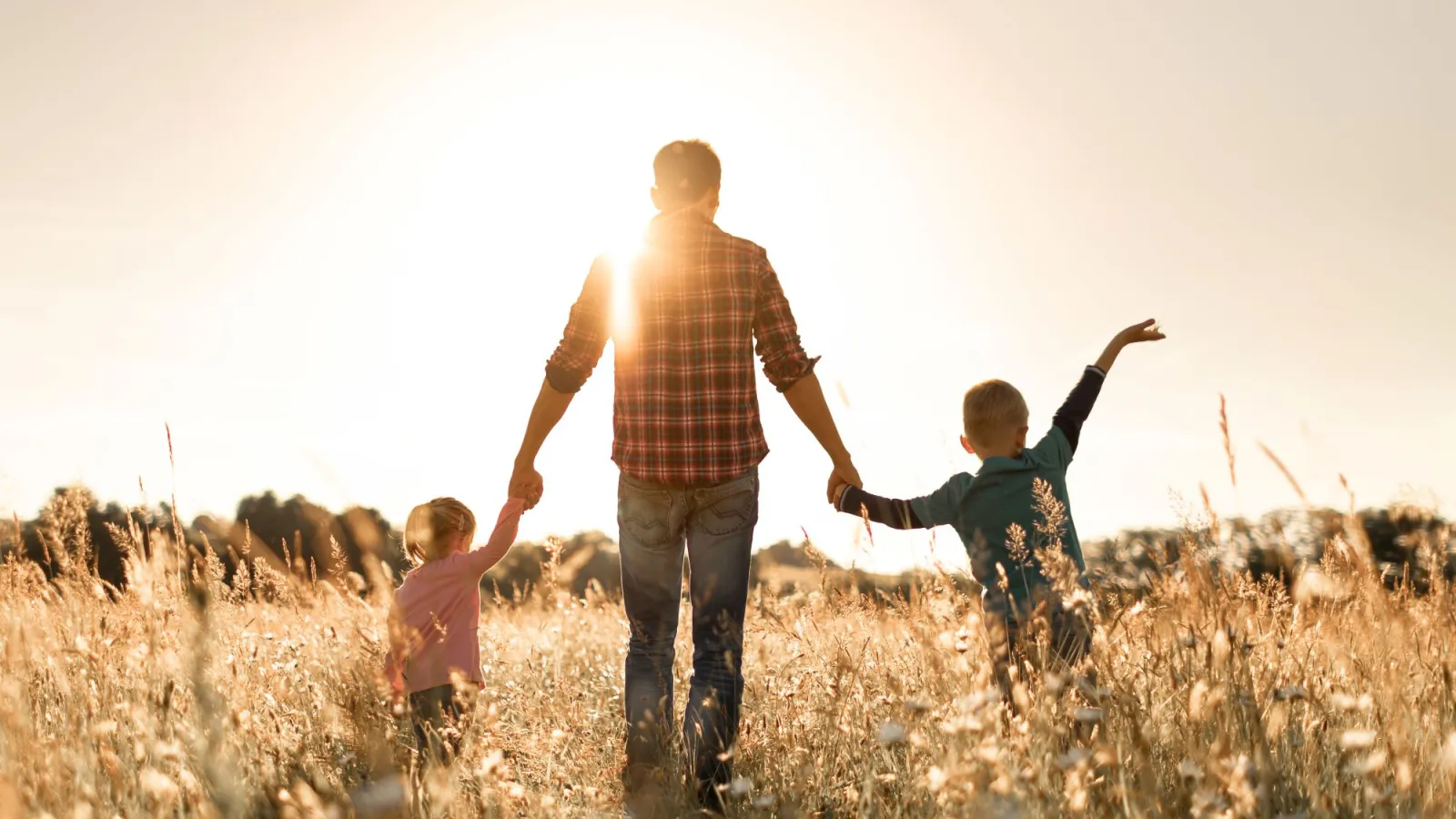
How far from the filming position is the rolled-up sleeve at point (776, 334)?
3816 mm

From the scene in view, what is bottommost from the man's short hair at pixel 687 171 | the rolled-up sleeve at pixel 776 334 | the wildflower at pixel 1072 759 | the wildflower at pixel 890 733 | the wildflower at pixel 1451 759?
the wildflower at pixel 1451 759

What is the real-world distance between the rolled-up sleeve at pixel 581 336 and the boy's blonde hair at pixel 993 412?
148 cm

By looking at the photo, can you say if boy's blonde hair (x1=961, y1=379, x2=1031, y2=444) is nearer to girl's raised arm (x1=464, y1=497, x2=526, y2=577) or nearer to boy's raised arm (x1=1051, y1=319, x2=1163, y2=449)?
boy's raised arm (x1=1051, y1=319, x2=1163, y2=449)

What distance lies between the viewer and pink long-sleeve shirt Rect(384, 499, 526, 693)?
12.2ft

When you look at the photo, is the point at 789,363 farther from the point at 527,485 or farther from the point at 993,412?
the point at 527,485

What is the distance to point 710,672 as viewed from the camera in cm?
349

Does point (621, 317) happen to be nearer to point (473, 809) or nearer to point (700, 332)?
point (700, 332)

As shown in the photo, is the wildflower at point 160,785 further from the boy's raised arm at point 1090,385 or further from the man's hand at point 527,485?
the boy's raised arm at point 1090,385

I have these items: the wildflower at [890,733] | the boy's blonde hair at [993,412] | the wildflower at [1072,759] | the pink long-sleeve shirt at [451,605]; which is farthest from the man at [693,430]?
the wildflower at [1072,759]

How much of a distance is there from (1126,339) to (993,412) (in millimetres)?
681

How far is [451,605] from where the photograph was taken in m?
3.80

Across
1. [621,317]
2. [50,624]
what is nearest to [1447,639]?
[621,317]

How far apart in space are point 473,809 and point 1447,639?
310 cm

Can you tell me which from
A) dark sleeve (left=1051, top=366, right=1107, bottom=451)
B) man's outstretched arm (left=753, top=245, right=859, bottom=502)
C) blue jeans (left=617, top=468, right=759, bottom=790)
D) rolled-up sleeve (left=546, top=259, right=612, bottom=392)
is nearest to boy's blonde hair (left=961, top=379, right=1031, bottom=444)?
dark sleeve (left=1051, top=366, right=1107, bottom=451)
